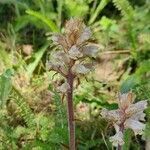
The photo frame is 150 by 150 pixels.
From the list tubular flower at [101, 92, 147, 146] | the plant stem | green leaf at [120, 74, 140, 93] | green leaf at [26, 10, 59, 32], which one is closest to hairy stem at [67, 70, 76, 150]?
the plant stem

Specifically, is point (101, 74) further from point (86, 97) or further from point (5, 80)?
point (5, 80)

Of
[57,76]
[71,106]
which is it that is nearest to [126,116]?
[71,106]

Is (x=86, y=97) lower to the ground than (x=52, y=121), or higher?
higher

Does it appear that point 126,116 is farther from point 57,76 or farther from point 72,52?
point 57,76

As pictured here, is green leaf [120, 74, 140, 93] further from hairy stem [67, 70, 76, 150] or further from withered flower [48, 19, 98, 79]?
withered flower [48, 19, 98, 79]

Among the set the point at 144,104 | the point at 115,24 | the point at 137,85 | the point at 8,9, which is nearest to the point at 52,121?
the point at 137,85
